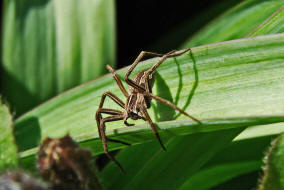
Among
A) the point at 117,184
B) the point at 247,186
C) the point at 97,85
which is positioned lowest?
the point at 247,186

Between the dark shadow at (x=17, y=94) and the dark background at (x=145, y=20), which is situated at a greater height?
the dark background at (x=145, y=20)

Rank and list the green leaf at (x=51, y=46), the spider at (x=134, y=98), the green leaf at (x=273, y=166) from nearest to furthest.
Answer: the green leaf at (x=273, y=166) < the spider at (x=134, y=98) < the green leaf at (x=51, y=46)

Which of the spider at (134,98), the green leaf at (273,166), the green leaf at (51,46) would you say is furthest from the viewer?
the green leaf at (51,46)

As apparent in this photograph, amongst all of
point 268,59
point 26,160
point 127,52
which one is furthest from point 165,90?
point 127,52

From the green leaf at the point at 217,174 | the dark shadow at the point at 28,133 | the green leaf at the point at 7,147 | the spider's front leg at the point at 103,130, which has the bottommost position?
the green leaf at the point at 217,174

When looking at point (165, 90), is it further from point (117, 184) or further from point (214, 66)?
point (117, 184)

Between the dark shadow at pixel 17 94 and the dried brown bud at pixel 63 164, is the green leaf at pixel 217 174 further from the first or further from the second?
the dark shadow at pixel 17 94

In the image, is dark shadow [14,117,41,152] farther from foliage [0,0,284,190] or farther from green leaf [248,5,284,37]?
green leaf [248,5,284,37]

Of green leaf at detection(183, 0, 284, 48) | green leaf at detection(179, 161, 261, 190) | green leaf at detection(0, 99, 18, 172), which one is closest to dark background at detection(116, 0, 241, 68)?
green leaf at detection(183, 0, 284, 48)

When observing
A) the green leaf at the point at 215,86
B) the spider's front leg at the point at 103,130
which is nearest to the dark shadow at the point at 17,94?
the green leaf at the point at 215,86
